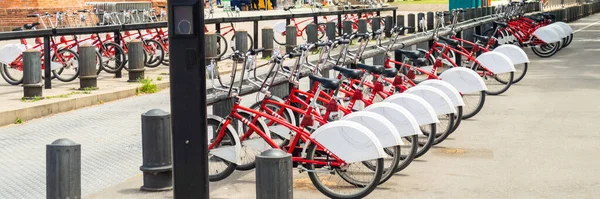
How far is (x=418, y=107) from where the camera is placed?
958 centimetres

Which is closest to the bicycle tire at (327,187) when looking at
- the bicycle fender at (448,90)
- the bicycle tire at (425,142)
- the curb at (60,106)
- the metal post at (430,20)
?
the bicycle tire at (425,142)

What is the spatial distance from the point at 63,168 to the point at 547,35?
55.2ft

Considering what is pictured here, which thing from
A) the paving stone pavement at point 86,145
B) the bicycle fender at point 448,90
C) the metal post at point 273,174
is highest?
the bicycle fender at point 448,90

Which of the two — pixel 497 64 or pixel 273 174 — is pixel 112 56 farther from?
pixel 273 174

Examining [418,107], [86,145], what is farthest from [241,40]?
[418,107]

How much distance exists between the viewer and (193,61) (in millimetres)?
6660

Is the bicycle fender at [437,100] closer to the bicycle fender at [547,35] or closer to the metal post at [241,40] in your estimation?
the metal post at [241,40]

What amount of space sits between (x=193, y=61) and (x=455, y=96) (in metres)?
4.56

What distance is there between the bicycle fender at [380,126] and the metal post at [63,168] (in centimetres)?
230

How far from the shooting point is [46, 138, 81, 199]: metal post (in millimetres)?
6914

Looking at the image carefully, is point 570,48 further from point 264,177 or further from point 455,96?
point 264,177

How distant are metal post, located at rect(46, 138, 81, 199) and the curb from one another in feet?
23.7

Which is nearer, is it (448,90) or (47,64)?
(448,90)

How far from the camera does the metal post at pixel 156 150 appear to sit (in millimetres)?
8477
